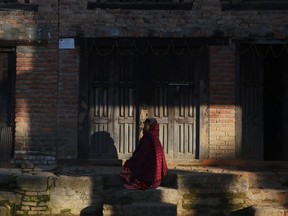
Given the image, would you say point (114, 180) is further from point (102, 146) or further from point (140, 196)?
point (102, 146)

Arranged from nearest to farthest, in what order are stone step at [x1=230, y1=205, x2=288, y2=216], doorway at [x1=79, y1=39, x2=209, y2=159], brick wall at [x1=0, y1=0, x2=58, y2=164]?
1. stone step at [x1=230, y1=205, x2=288, y2=216]
2. brick wall at [x1=0, y1=0, x2=58, y2=164]
3. doorway at [x1=79, y1=39, x2=209, y2=159]

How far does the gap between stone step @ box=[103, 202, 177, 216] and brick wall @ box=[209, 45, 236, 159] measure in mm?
2679

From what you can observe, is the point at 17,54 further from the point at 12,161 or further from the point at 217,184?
the point at 217,184

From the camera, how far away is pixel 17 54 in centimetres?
893

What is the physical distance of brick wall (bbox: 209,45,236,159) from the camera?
891cm

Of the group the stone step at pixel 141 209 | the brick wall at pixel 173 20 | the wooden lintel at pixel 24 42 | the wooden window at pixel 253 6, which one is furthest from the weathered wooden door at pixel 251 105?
the wooden lintel at pixel 24 42

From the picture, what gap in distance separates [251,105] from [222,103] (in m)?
0.73

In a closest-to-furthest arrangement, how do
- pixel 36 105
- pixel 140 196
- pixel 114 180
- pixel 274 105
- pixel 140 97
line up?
pixel 140 196 < pixel 114 180 < pixel 36 105 < pixel 140 97 < pixel 274 105

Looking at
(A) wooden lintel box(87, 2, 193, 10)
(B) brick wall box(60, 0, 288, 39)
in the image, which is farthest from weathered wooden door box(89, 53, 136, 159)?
(A) wooden lintel box(87, 2, 193, 10)

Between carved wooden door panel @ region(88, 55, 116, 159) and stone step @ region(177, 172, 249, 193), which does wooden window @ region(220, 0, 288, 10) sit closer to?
carved wooden door panel @ region(88, 55, 116, 159)

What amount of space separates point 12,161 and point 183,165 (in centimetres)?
354

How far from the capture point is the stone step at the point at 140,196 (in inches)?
271

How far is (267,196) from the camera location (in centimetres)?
718

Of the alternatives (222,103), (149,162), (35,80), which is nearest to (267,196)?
(149,162)
